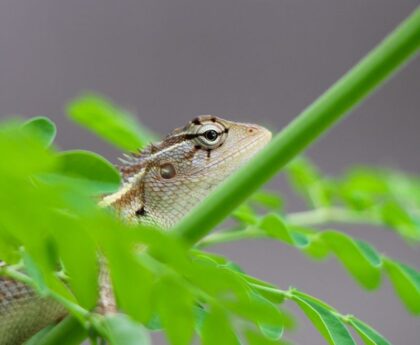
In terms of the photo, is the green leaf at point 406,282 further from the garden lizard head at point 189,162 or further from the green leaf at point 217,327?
the green leaf at point 217,327

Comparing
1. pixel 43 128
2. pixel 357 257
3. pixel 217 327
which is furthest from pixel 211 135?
pixel 217 327

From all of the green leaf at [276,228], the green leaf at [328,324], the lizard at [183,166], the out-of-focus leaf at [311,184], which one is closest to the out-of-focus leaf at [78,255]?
the green leaf at [328,324]

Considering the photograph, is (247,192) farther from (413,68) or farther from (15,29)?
(413,68)

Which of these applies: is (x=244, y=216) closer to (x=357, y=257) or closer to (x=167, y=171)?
(x=357, y=257)

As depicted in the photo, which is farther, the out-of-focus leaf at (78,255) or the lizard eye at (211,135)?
the lizard eye at (211,135)

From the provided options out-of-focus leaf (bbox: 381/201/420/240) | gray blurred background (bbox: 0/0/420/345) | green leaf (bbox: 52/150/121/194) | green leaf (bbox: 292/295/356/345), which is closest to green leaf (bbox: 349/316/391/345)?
green leaf (bbox: 292/295/356/345)

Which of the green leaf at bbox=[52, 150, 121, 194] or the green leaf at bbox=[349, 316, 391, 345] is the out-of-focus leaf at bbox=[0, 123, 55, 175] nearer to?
the green leaf at bbox=[52, 150, 121, 194]

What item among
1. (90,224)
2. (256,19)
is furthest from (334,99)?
(256,19)
